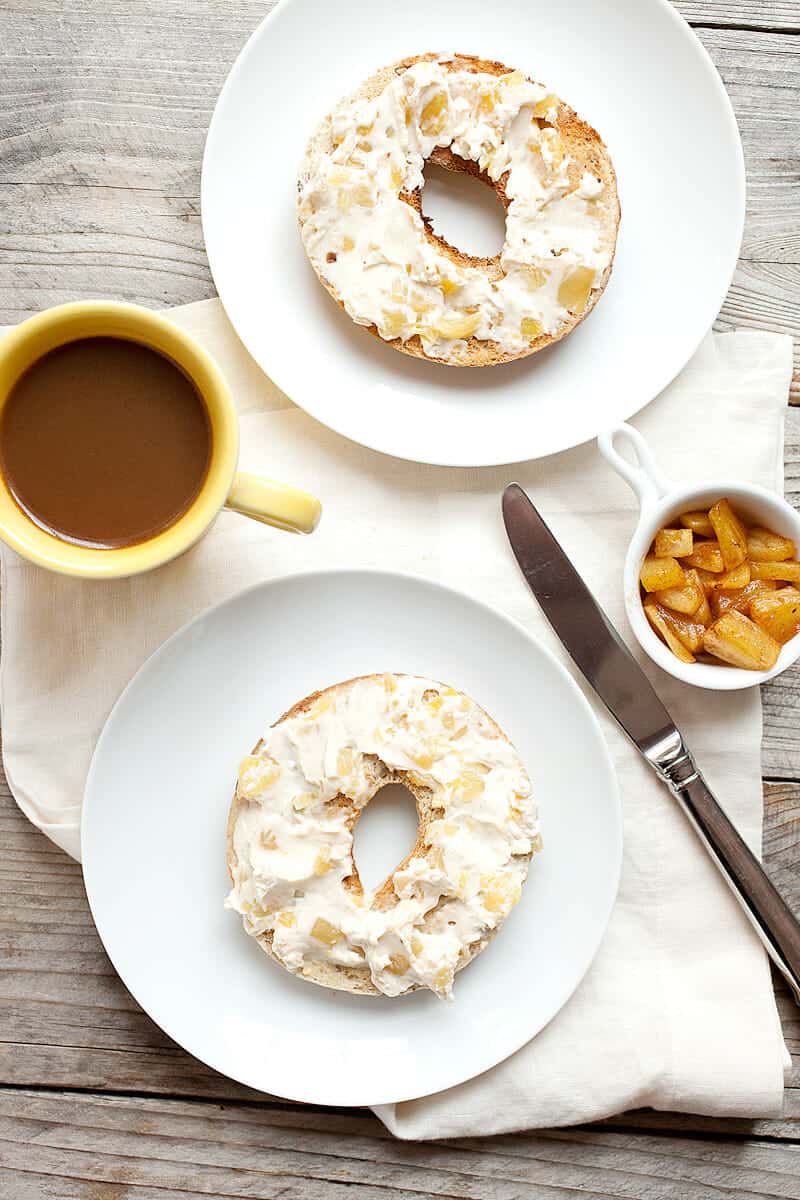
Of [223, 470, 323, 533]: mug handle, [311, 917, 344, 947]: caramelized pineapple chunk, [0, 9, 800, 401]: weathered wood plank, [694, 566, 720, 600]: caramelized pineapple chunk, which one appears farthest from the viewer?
[0, 9, 800, 401]: weathered wood plank

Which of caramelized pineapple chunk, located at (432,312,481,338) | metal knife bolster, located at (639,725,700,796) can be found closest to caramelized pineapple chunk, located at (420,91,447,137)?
caramelized pineapple chunk, located at (432,312,481,338)

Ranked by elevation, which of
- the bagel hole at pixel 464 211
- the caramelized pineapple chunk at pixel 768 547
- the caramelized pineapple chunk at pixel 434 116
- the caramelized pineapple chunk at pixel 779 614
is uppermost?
the caramelized pineapple chunk at pixel 434 116

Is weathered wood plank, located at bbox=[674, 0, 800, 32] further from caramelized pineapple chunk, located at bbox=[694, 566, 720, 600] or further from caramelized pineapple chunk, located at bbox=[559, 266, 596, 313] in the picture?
caramelized pineapple chunk, located at bbox=[694, 566, 720, 600]

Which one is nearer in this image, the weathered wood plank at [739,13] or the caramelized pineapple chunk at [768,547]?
the caramelized pineapple chunk at [768,547]

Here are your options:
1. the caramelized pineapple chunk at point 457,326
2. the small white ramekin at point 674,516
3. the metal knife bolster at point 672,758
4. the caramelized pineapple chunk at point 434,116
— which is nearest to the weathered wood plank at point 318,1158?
the metal knife bolster at point 672,758

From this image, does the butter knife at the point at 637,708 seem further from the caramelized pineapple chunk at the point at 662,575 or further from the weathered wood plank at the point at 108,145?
the weathered wood plank at the point at 108,145

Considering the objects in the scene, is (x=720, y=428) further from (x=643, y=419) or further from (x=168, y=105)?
(x=168, y=105)

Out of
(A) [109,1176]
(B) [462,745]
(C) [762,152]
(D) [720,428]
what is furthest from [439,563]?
(A) [109,1176]
